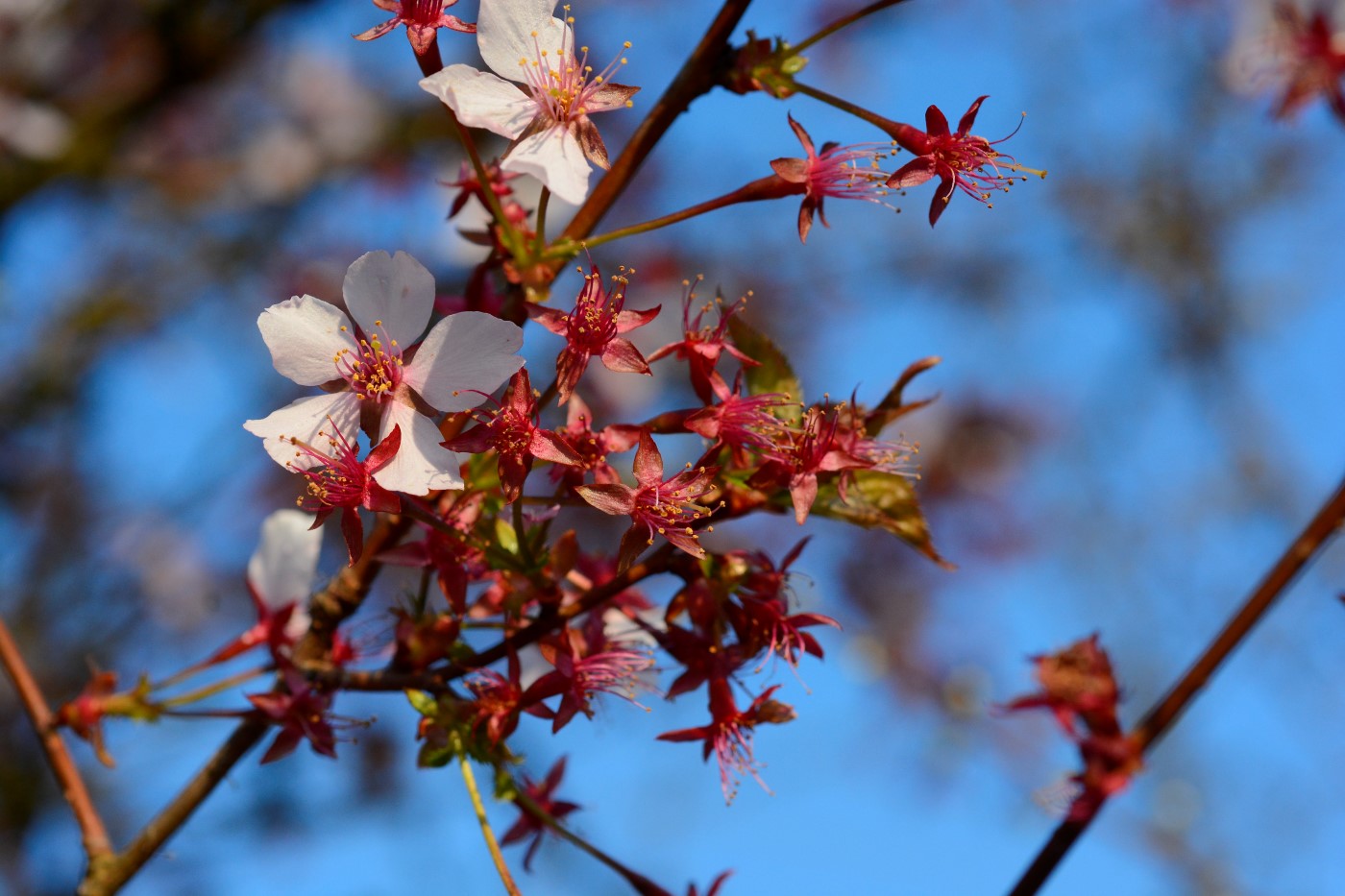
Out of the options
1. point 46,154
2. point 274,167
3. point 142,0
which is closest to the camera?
point 46,154

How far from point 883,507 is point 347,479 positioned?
58 cm

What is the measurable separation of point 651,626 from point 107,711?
2.39ft

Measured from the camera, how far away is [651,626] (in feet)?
4.34

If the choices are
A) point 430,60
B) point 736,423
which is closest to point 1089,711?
point 736,423

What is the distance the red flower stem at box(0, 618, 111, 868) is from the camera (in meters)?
1.44

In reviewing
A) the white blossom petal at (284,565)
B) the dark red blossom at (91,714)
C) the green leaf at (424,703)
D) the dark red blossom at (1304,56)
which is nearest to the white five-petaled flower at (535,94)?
the green leaf at (424,703)

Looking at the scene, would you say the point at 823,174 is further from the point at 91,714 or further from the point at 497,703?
the point at 91,714

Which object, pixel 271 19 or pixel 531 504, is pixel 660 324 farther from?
pixel 531 504

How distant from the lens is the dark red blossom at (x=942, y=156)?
117 cm

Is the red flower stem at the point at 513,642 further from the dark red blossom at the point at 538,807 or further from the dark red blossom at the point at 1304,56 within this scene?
the dark red blossom at the point at 1304,56

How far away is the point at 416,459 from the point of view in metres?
1.14

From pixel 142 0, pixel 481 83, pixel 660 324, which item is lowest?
pixel 481 83

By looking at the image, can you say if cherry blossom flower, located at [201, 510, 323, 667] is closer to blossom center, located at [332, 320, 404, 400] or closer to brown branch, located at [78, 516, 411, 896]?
brown branch, located at [78, 516, 411, 896]

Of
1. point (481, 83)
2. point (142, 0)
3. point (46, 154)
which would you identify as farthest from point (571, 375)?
point (142, 0)
